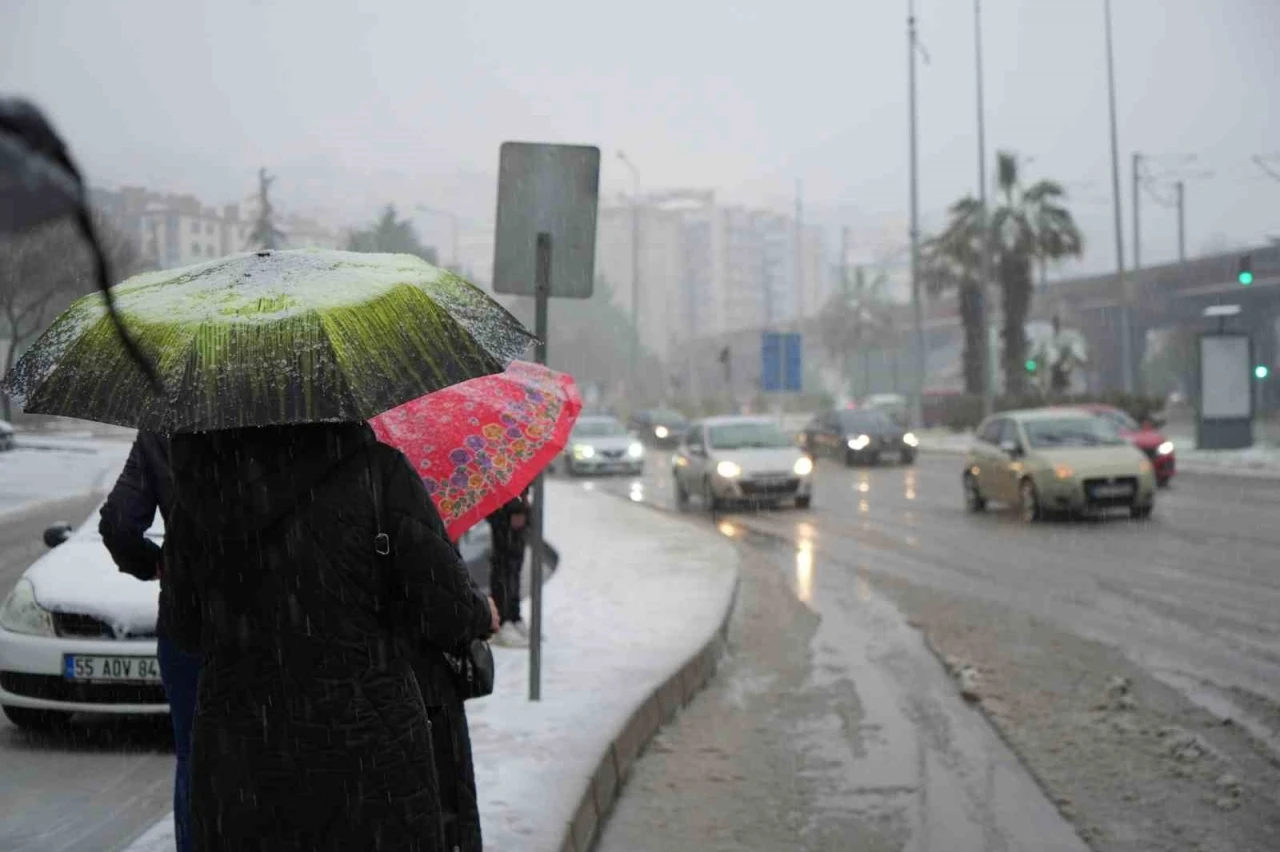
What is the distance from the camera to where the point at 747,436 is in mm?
22594

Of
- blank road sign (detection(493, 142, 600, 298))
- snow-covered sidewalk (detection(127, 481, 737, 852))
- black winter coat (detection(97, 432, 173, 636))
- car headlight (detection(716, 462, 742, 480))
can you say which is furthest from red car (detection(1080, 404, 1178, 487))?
black winter coat (detection(97, 432, 173, 636))

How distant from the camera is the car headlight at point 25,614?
254 inches

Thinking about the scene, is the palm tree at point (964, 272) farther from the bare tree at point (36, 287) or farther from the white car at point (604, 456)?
the bare tree at point (36, 287)

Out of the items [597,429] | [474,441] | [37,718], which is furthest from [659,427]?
[474,441]

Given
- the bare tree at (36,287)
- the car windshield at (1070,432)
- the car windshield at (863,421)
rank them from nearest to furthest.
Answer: the bare tree at (36,287), the car windshield at (1070,432), the car windshield at (863,421)

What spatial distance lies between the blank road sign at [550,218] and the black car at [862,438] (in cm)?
2942

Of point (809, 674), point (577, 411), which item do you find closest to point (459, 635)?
point (577, 411)

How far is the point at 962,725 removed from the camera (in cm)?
688

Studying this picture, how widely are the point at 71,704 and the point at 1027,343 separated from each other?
4577 centimetres

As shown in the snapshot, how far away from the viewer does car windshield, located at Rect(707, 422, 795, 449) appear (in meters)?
22.3

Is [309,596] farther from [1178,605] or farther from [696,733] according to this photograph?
[1178,605]

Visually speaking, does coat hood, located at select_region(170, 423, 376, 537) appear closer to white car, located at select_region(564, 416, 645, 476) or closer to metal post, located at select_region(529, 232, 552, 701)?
metal post, located at select_region(529, 232, 552, 701)

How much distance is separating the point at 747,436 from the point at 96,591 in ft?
54.5

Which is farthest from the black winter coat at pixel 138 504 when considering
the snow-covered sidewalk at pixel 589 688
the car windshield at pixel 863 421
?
the car windshield at pixel 863 421
